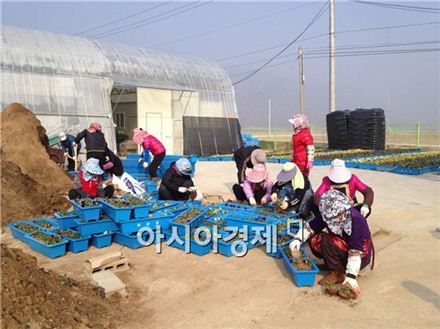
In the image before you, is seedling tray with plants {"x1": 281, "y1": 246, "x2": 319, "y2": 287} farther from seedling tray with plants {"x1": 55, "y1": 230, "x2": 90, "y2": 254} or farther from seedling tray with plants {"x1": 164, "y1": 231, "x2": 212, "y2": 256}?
seedling tray with plants {"x1": 55, "y1": 230, "x2": 90, "y2": 254}

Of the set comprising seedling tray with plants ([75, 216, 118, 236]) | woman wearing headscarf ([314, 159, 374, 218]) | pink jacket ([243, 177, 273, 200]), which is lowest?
seedling tray with plants ([75, 216, 118, 236])

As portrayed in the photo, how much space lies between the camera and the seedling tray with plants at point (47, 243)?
5.50 m

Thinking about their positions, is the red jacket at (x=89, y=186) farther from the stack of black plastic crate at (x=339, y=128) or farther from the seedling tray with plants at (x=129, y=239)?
the stack of black plastic crate at (x=339, y=128)

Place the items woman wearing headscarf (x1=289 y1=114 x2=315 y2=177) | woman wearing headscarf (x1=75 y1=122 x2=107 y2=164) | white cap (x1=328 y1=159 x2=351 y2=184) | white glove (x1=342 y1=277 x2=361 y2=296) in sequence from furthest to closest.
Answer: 1. woman wearing headscarf (x1=75 y1=122 x2=107 y2=164)
2. woman wearing headscarf (x1=289 y1=114 x2=315 y2=177)
3. white cap (x1=328 y1=159 x2=351 y2=184)
4. white glove (x1=342 y1=277 x2=361 y2=296)

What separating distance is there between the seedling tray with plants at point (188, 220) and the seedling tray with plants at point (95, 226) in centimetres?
91

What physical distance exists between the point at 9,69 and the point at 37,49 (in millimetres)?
1894

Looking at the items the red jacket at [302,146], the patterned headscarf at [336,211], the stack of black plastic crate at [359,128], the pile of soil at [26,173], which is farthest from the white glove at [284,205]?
the stack of black plastic crate at [359,128]

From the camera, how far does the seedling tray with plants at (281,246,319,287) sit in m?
4.42

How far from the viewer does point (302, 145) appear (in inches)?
293

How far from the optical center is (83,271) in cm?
504

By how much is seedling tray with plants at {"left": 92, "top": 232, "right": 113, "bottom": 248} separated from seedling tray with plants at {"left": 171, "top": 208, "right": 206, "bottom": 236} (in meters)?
0.93

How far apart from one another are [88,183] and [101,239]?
1.49 meters

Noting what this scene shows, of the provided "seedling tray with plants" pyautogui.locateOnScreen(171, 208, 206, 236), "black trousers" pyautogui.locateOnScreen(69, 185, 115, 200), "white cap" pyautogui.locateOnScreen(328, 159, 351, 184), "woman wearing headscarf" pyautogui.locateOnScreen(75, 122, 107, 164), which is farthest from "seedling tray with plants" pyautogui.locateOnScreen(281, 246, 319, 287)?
"woman wearing headscarf" pyautogui.locateOnScreen(75, 122, 107, 164)

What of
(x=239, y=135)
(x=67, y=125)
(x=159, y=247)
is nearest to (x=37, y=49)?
(x=67, y=125)
